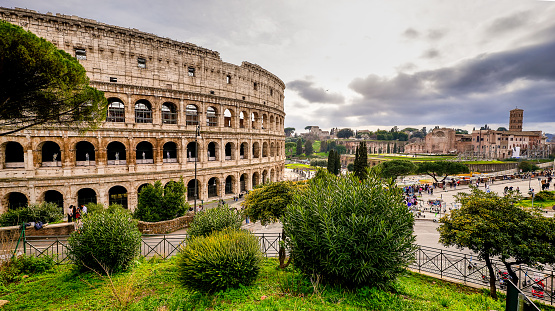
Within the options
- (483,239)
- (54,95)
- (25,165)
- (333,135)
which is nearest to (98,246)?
(54,95)

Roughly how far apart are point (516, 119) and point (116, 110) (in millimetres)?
131602

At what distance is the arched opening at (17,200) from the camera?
19922 mm

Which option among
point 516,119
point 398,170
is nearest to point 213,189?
point 398,170

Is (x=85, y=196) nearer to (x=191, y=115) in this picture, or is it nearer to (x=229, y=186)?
(x=191, y=115)

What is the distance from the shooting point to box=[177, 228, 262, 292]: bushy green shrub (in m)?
→ 6.74

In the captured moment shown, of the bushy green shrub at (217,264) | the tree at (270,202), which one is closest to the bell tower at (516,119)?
the tree at (270,202)

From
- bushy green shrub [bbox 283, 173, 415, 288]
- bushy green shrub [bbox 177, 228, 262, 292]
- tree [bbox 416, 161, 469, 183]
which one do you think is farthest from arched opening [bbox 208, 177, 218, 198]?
tree [bbox 416, 161, 469, 183]

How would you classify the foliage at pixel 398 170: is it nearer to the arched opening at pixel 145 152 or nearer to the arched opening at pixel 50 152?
the arched opening at pixel 145 152

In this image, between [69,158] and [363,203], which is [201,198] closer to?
[69,158]

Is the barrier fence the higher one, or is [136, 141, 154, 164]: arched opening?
[136, 141, 154, 164]: arched opening

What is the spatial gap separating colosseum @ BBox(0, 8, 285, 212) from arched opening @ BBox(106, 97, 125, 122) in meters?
0.09

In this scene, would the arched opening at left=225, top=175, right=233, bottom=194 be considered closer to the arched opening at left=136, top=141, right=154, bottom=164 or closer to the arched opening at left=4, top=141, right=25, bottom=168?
the arched opening at left=136, top=141, right=154, bottom=164

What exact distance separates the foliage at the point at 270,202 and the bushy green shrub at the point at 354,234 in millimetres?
3793

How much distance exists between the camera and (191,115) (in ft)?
85.4
